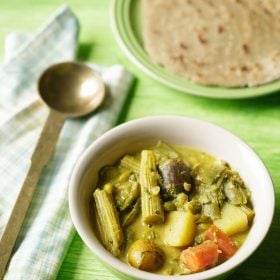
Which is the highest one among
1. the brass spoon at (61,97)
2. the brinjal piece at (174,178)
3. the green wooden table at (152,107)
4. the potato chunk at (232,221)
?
the brinjal piece at (174,178)

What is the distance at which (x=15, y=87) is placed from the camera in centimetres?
213

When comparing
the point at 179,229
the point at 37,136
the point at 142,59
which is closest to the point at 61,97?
the point at 37,136

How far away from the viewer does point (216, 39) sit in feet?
7.10

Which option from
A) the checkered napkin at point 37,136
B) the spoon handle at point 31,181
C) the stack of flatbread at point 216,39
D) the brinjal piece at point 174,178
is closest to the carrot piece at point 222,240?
the brinjal piece at point 174,178

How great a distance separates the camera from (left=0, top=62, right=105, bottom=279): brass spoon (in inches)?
72.9

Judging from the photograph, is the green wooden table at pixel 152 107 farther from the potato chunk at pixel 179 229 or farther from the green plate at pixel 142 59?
the potato chunk at pixel 179 229

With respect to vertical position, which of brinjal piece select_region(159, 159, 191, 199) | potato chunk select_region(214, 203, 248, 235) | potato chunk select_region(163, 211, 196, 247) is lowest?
potato chunk select_region(214, 203, 248, 235)

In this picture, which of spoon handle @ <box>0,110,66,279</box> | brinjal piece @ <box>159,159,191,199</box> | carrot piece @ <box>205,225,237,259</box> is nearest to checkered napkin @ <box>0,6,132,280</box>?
spoon handle @ <box>0,110,66,279</box>

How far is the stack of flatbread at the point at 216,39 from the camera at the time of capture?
6.73 ft

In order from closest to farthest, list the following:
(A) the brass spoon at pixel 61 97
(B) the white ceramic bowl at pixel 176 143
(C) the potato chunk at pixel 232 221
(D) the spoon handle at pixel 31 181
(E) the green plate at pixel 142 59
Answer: (B) the white ceramic bowl at pixel 176 143 → (C) the potato chunk at pixel 232 221 → (D) the spoon handle at pixel 31 181 → (A) the brass spoon at pixel 61 97 → (E) the green plate at pixel 142 59

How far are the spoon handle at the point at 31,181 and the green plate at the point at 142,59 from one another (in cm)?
39

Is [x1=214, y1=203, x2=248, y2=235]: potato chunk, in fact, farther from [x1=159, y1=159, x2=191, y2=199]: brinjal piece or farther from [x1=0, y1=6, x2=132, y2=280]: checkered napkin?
[x1=0, y1=6, x2=132, y2=280]: checkered napkin

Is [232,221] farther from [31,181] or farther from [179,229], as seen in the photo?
[31,181]

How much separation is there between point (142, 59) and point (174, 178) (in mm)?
721
